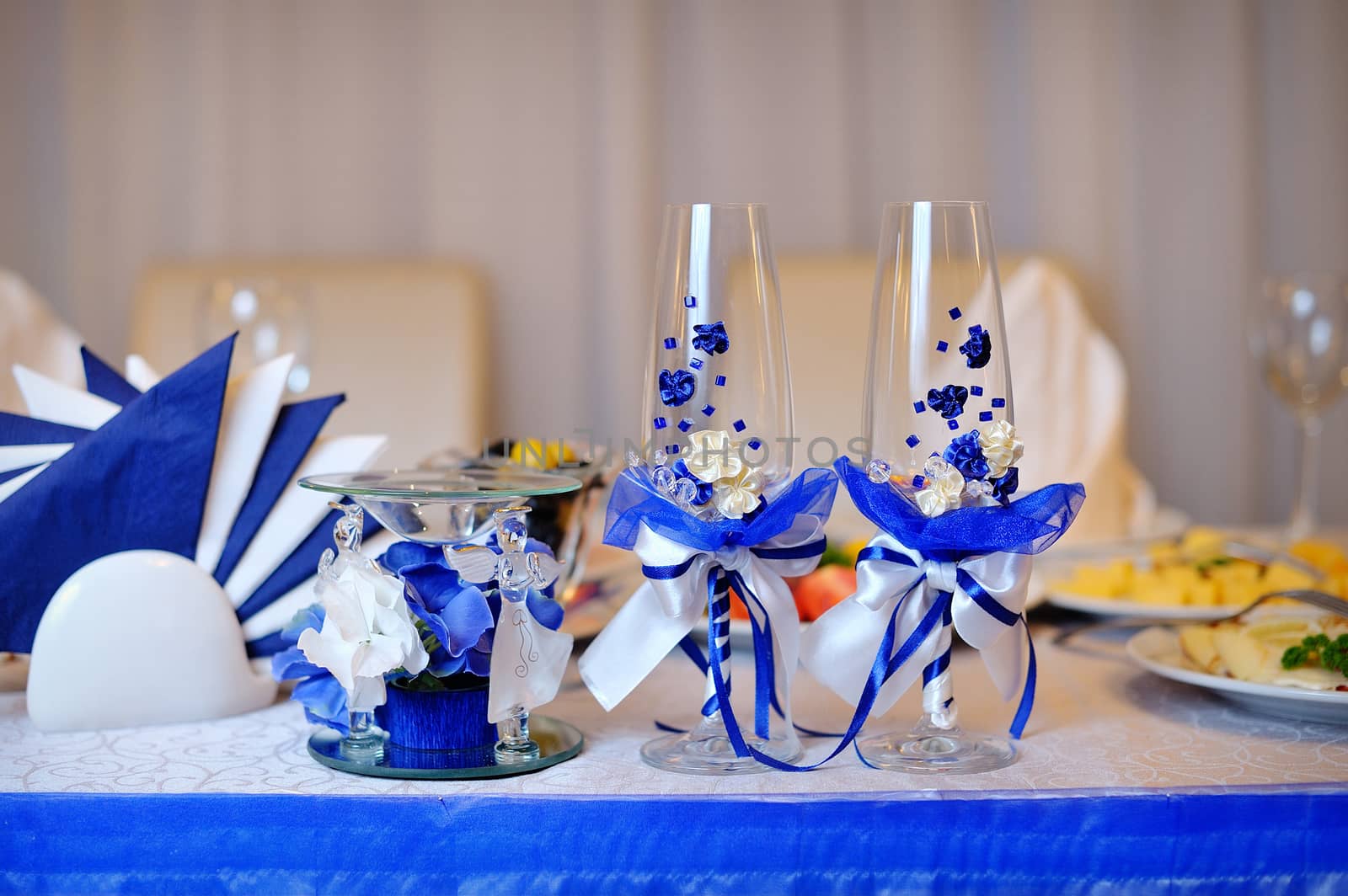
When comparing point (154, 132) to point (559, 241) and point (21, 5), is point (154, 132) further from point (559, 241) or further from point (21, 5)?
point (559, 241)

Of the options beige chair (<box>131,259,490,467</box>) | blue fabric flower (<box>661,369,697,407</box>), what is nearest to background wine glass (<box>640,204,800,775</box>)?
blue fabric flower (<box>661,369,697,407</box>)

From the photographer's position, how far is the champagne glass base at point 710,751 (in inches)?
26.3

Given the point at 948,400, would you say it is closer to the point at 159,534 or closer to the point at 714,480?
the point at 714,480

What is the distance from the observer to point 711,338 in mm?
669

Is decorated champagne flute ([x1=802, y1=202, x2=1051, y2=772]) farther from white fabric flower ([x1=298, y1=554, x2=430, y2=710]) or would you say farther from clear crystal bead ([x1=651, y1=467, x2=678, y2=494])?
white fabric flower ([x1=298, y1=554, x2=430, y2=710])

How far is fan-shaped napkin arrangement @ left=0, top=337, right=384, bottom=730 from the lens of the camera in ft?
2.43

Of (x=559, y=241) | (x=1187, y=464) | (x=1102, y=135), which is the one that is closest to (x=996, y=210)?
(x=1102, y=135)

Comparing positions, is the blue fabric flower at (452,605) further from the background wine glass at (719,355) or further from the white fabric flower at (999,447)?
the white fabric flower at (999,447)

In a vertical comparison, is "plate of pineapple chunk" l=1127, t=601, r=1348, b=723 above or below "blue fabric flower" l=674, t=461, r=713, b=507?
below

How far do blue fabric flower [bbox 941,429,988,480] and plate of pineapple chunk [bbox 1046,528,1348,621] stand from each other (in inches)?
15.3

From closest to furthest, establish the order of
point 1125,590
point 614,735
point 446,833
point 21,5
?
1. point 446,833
2. point 614,735
3. point 1125,590
4. point 21,5

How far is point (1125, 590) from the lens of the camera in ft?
3.45

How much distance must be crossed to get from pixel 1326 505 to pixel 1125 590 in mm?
1734

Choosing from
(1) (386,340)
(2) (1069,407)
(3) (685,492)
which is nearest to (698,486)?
(3) (685,492)
